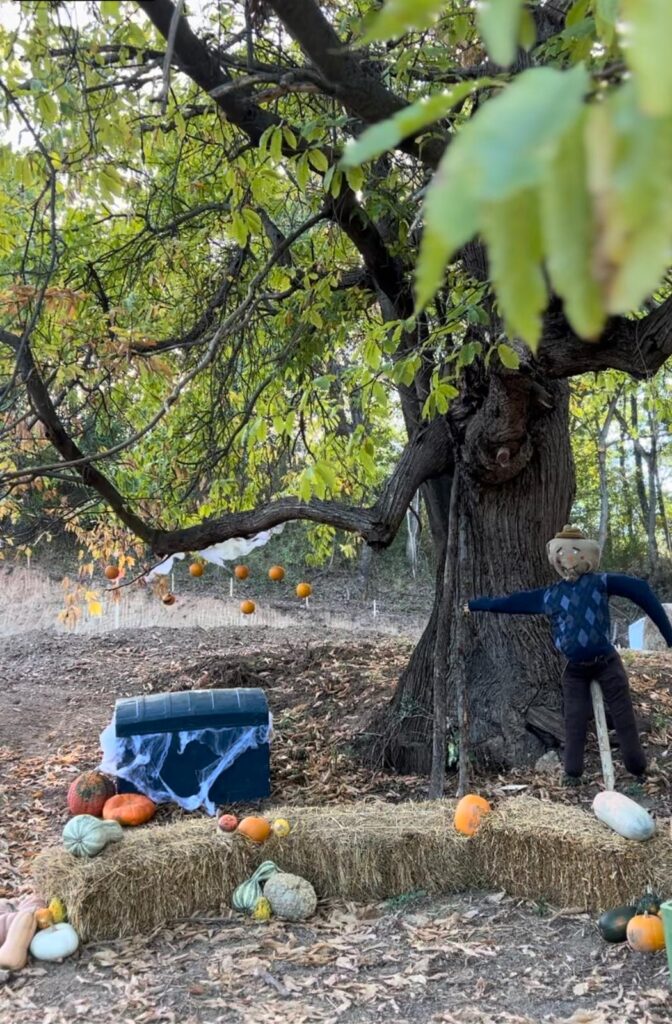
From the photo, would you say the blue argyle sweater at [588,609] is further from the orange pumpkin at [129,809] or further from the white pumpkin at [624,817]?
the orange pumpkin at [129,809]

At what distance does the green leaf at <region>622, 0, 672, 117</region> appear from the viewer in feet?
1.68

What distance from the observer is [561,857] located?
3754 millimetres

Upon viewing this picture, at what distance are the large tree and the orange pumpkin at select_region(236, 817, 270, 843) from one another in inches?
41.0

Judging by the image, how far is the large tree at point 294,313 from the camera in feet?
11.5

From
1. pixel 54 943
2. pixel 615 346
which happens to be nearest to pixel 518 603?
pixel 615 346

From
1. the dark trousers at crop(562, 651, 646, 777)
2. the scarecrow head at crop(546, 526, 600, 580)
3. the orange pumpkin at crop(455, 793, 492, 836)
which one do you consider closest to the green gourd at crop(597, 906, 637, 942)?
the orange pumpkin at crop(455, 793, 492, 836)

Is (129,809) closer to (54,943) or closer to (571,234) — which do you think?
(54,943)

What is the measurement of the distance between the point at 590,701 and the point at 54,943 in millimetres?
2817

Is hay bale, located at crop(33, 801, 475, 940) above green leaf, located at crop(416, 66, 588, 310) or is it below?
below

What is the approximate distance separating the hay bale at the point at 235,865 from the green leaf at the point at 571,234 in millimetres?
3759

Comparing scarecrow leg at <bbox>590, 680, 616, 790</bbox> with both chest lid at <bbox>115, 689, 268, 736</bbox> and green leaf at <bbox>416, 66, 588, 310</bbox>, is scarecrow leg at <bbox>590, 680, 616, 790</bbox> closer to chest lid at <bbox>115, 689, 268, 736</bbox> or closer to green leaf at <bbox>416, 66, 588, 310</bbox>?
chest lid at <bbox>115, 689, 268, 736</bbox>

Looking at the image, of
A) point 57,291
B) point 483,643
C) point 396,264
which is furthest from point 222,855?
point 396,264

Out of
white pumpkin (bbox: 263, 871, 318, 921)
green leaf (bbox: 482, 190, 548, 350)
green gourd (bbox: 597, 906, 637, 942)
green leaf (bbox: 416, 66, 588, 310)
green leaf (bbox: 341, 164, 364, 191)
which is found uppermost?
green leaf (bbox: 341, 164, 364, 191)

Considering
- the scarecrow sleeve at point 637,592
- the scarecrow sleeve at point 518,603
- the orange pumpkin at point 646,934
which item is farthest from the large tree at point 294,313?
the orange pumpkin at point 646,934
